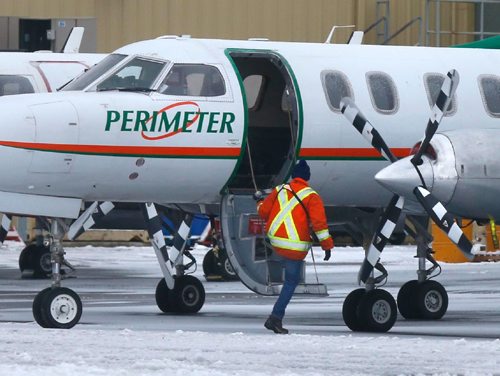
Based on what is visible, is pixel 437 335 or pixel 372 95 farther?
pixel 372 95

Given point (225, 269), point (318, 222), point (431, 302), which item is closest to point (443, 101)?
point (318, 222)

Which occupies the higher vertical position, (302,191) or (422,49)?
(422,49)

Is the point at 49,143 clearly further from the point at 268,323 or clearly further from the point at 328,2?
the point at 328,2

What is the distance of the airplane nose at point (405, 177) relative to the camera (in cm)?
1770

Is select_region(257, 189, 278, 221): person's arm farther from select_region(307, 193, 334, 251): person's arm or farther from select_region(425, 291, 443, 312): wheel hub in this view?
select_region(425, 291, 443, 312): wheel hub

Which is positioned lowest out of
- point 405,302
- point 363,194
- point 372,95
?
point 405,302

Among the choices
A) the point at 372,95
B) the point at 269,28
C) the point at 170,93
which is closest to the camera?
the point at 170,93

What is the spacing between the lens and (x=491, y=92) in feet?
68.1

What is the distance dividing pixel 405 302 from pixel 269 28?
21414mm

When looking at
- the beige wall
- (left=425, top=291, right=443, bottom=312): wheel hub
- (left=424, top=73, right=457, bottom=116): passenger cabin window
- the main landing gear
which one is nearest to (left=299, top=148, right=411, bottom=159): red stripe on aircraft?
(left=424, top=73, right=457, bottom=116): passenger cabin window

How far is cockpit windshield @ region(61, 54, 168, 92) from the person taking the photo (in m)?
18.7

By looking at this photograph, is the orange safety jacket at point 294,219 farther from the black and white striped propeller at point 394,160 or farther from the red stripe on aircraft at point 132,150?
the red stripe on aircraft at point 132,150

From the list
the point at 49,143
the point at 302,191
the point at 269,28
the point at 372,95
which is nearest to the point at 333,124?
the point at 372,95

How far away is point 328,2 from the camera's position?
141 feet
